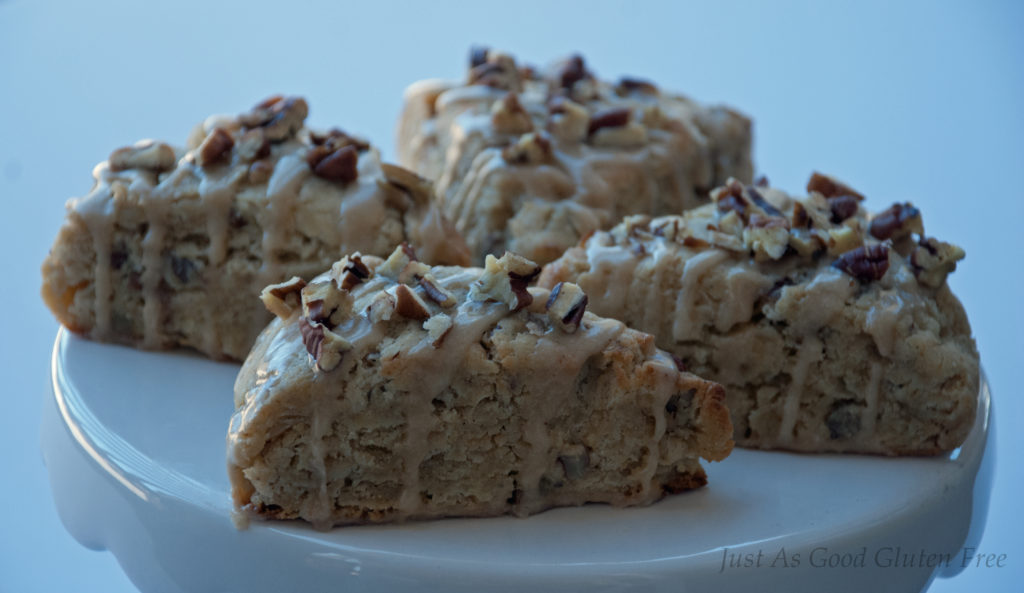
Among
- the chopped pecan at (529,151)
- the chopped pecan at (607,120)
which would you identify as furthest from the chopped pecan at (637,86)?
the chopped pecan at (529,151)

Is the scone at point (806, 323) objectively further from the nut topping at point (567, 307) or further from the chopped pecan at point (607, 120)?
the chopped pecan at point (607, 120)

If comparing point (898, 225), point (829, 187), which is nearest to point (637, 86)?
point (829, 187)

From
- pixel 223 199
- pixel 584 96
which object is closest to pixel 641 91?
pixel 584 96

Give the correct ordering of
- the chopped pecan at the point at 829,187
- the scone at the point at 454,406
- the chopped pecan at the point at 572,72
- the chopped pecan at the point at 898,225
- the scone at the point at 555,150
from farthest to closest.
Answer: the chopped pecan at the point at 572,72 → the scone at the point at 555,150 → the chopped pecan at the point at 829,187 → the chopped pecan at the point at 898,225 → the scone at the point at 454,406

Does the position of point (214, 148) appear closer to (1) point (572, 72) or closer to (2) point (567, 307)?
(2) point (567, 307)

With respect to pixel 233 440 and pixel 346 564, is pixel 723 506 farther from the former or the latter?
pixel 233 440
